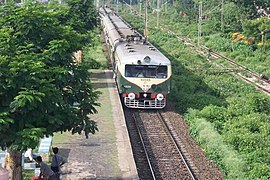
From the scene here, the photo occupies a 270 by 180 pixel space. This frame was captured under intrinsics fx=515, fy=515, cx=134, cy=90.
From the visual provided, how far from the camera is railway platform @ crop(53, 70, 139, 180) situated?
41.3 feet

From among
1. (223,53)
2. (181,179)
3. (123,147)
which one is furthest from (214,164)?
(223,53)

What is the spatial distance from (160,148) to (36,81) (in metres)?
7.89

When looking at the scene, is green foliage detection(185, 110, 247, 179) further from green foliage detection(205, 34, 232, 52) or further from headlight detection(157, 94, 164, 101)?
green foliage detection(205, 34, 232, 52)

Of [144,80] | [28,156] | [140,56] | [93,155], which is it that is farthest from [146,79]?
[28,156]

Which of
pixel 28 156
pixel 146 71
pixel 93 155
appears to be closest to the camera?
pixel 28 156

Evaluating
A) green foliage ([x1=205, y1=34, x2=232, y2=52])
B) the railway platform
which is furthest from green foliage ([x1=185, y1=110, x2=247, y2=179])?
green foliage ([x1=205, y1=34, x2=232, y2=52])

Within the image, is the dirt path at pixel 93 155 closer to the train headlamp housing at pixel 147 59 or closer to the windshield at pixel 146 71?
the windshield at pixel 146 71

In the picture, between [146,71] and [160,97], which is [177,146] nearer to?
[160,97]

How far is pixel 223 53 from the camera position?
42.1m

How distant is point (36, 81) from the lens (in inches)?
335

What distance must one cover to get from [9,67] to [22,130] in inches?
42.6

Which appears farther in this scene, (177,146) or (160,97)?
(160,97)

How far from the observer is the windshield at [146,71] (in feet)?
64.6

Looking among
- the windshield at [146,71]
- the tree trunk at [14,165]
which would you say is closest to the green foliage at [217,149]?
the windshield at [146,71]
